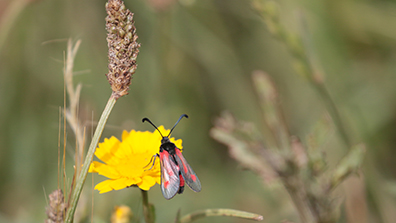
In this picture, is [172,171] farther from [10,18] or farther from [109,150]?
[10,18]

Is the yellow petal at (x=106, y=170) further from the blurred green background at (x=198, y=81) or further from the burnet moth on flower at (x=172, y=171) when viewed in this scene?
the blurred green background at (x=198, y=81)

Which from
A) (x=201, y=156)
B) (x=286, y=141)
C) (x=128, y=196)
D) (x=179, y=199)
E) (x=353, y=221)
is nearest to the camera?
(x=286, y=141)

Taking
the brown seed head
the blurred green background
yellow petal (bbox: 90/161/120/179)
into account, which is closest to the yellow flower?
yellow petal (bbox: 90/161/120/179)

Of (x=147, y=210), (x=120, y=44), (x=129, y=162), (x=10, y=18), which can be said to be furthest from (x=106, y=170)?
(x=10, y=18)

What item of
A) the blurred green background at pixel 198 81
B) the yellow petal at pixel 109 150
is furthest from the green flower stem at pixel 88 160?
the blurred green background at pixel 198 81

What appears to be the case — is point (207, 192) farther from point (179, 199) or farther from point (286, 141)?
point (286, 141)

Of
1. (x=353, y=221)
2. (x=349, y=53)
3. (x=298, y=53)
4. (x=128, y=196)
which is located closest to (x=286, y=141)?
(x=298, y=53)
